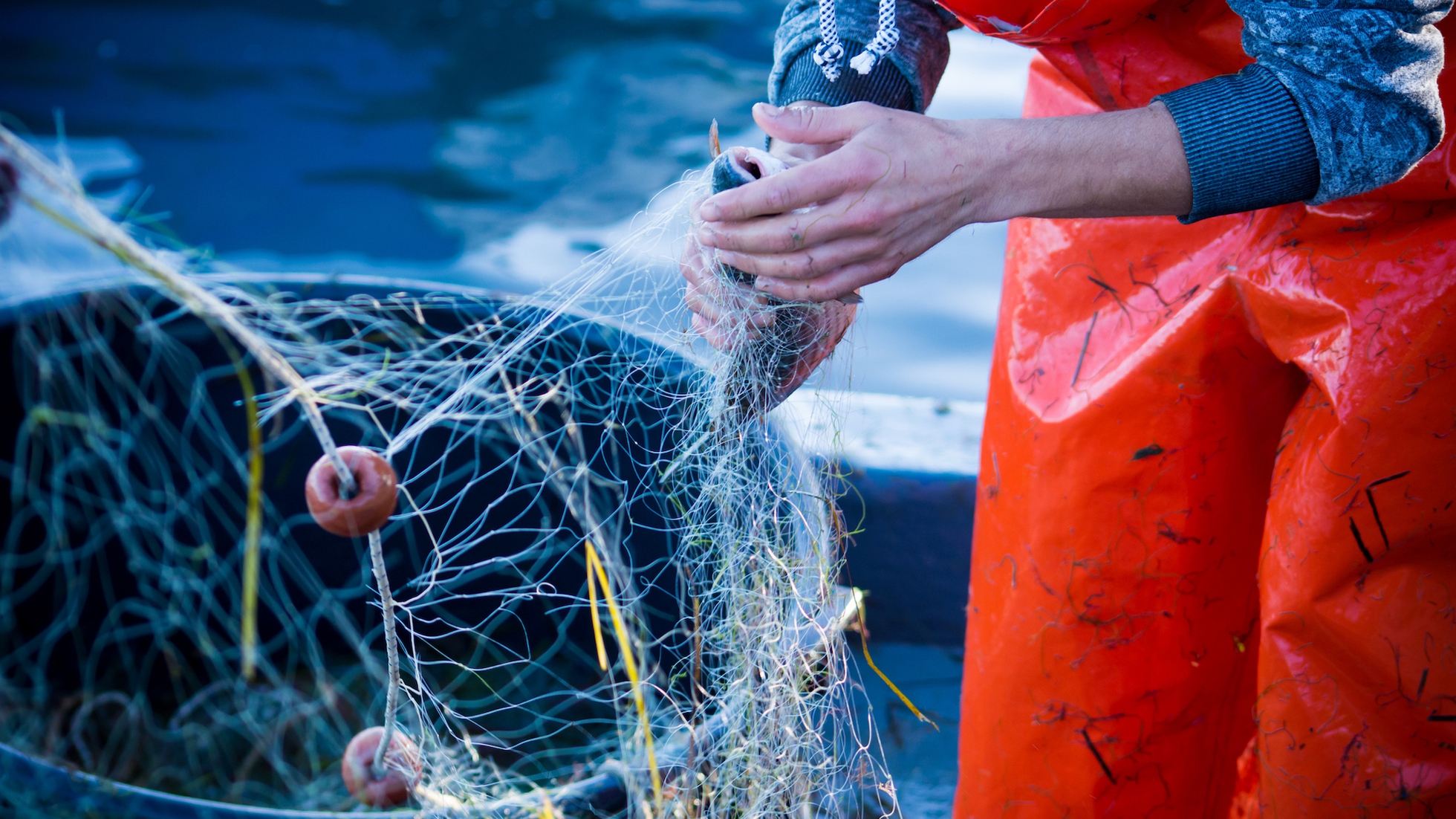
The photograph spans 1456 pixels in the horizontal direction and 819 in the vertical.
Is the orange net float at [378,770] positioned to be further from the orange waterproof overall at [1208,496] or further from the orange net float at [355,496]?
the orange waterproof overall at [1208,496]

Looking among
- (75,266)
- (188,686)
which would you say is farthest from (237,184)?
(188,686)

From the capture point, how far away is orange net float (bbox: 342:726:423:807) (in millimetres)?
599

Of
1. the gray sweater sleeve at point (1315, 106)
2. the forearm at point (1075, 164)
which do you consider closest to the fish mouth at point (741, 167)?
the forearm at point (1075, 164)

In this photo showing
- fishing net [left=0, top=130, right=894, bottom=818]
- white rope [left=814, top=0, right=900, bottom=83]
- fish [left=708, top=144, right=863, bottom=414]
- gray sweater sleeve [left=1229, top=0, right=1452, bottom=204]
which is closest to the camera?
gray sweater sleeve [left=1229, top=0, right=1452, bottom=204]

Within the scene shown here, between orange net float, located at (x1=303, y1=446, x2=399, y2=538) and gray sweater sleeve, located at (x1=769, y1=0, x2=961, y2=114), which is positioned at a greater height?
gray sweater sleeve, located at (x1=769, y1=0, x2=961, y2=114)

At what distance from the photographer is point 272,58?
2.54 meters

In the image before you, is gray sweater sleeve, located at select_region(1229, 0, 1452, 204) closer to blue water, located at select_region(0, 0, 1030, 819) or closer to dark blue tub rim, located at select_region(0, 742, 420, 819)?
dark blue tub rim, located at select_region(0, 742, 420, 819)

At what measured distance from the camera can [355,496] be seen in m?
0.54

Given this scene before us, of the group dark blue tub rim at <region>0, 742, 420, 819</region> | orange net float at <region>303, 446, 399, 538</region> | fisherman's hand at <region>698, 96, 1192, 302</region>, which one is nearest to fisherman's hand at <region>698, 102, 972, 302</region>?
fisherman's hand at <region>698, 96, 1192, 302</region>

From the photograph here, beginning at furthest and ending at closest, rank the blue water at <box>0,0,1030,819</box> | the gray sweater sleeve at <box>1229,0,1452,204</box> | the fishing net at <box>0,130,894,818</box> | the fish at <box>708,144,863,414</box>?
the blue water at <box>0,0,1030,819</box>
the fishing net at <box>0,130,894,818</box>
the fish at <box>708,144,863,414</box>
the gray sweater sleeve at <box>1229,0,1452,204</box>

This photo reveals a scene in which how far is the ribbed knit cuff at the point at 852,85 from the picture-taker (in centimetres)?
69

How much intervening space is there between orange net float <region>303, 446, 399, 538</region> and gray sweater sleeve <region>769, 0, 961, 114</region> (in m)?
0.42

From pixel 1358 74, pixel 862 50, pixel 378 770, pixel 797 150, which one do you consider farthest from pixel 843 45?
pixel 378 770

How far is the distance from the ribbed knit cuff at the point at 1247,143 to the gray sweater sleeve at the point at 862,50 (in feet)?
0.80
